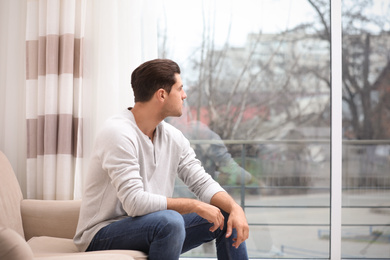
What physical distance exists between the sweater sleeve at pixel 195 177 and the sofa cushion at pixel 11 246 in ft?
3.18

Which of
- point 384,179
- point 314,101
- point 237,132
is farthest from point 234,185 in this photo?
point 384,179

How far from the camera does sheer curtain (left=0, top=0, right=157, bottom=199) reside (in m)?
2.84

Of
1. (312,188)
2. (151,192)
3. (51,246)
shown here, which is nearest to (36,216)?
(51,246)

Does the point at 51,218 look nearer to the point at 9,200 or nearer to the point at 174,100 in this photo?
the point at 9,200

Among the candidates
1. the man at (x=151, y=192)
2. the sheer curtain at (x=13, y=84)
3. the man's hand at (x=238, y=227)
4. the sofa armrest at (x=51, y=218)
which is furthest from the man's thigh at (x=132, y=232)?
the sheer curtain at (x=13, y=84)

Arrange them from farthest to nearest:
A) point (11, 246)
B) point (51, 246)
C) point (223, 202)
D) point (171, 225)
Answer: point (51, 246), point (223, 202), point (171, 225), point (11, 246)

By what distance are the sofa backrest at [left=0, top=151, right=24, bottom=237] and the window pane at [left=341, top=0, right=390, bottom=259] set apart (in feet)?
6.25

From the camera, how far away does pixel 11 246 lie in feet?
4.57

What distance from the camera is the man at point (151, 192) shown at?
1.94 meters

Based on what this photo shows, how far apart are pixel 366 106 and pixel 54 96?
188 cm

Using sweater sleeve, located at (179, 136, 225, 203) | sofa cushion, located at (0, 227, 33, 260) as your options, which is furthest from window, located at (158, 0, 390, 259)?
sofa cushion, located at (0, 227, 33, 260)

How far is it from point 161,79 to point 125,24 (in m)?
0.87

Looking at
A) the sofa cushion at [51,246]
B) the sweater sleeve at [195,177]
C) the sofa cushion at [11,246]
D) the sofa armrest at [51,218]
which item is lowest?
the sofa cushion at [51,246]

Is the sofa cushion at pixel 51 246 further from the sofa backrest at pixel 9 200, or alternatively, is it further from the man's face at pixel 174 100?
the man's face at pixel 174 100
